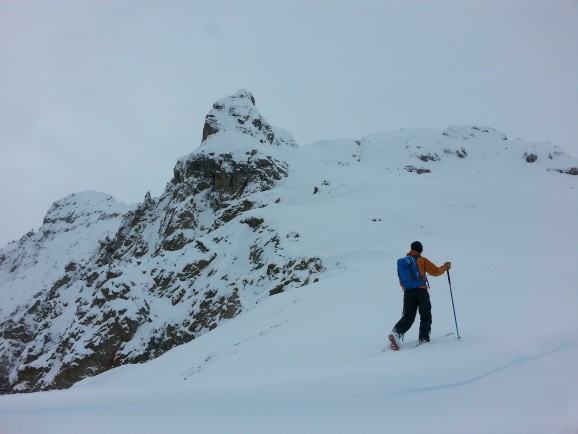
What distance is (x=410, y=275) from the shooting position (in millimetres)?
6660

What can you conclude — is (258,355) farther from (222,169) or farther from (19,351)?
(19,351)

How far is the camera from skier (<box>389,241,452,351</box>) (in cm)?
625

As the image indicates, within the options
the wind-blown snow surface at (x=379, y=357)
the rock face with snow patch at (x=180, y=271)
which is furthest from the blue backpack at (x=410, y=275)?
the rock face with snow patch at (x=180, y=271)

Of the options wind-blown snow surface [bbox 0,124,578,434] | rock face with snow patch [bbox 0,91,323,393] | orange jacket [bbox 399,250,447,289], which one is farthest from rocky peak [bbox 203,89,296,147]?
orange jacket [bbox 399,250,447,289]

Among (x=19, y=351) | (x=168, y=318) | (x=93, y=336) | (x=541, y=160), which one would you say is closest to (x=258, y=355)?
(x=168, y=318)

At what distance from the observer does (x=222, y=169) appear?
3575cm

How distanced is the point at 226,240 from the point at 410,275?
2113 cm

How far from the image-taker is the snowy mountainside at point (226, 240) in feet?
71.4

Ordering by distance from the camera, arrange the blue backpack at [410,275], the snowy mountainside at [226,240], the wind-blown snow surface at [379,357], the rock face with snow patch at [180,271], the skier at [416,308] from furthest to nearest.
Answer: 1. the rock face with snow patch at [180,271]
2. the snowy mountainside at [226,240]
3. the blue backpack at [410,275]
4. the skier at [416,308]
5. the wind-blown snow surface at [379,357]

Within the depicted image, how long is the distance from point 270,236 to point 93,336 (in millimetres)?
11483

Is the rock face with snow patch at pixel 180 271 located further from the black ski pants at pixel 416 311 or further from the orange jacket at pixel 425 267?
the black ski pants at pixel 416 311

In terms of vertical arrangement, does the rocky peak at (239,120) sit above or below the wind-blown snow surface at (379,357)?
above

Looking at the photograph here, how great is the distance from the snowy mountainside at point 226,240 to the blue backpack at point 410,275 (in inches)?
414

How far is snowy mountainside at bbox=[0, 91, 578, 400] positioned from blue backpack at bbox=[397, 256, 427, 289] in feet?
34.5
